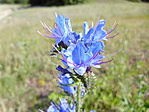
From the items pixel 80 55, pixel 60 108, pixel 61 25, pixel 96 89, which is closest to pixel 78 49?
pixel 80 55

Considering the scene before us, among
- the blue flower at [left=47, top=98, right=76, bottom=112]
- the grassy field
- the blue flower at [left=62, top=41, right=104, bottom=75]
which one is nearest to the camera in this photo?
the blue flower at [left=62, top=41, right=104, bottom=75]

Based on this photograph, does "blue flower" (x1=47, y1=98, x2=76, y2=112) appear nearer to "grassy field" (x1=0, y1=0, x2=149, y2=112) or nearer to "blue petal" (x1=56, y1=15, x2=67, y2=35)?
"blue petal" (x1=56, y1=15, x2=67, y2=35)

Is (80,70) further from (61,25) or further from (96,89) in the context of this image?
(96,89)

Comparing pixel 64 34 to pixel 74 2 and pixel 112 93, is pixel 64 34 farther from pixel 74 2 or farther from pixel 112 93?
pixel 74 2

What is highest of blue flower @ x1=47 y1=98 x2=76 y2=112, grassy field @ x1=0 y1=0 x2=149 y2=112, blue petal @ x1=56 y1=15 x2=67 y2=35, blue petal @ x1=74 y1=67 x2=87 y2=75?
blue petal @ x1=56 y1=15 x2=67 y2=35

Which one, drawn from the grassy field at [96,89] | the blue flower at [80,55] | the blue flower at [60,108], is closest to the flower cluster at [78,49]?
the blue flower at [80,55]

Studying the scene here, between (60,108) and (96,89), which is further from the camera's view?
(96,89)

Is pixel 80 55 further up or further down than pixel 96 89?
further up

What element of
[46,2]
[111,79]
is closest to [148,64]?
[111,79]

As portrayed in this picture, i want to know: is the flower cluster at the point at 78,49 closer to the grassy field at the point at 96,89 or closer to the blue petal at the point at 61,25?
the blue petal at the point at 61,25

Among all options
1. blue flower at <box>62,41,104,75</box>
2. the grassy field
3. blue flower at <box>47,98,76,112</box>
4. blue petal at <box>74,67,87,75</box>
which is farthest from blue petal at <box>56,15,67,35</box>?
the grassy field

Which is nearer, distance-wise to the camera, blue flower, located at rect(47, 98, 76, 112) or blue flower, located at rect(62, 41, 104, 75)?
blue flower, located at rect(62, 41, 104, 75)
